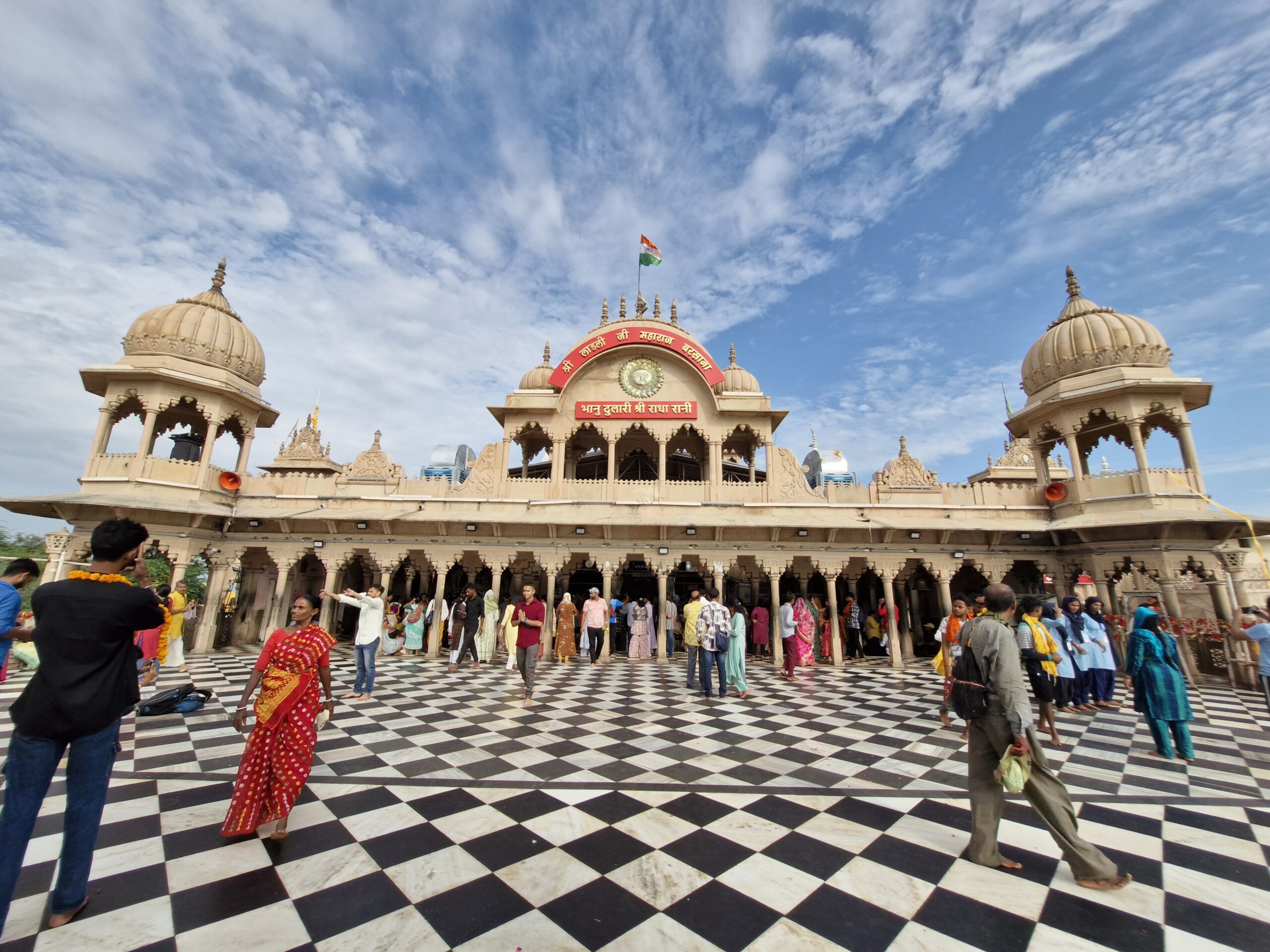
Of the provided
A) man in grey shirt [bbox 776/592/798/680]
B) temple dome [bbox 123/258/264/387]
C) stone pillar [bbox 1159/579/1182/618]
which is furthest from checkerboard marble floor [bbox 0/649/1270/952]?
temple dome [bbox 123/258/264/387]

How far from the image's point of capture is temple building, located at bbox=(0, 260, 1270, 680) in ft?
41.9

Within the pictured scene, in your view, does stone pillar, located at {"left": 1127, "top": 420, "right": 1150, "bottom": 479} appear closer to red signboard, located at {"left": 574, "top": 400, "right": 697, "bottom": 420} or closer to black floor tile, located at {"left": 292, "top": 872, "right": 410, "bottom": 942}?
red signboard, located at {"left": 574, "top": 400, "right": 697, "bottom": 420}

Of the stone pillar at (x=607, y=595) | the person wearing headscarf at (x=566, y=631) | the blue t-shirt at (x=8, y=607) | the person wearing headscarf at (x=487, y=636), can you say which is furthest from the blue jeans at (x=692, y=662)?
the blue t-shirt at (x=8, y=607)

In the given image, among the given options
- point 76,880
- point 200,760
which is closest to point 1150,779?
point 76,880

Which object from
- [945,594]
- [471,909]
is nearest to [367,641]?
[471,909]

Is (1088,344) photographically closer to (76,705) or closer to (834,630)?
(834,630)

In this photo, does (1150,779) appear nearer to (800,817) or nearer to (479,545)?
(800,817)

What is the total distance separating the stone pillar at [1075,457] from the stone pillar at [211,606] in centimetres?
2316

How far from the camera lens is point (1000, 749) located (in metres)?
3.33

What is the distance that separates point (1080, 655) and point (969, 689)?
6.93m

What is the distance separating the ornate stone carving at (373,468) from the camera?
49.1 feet

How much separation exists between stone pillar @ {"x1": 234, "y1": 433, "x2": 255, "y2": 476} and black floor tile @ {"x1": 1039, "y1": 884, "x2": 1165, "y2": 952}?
18142 millimetres

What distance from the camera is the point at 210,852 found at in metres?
3.28

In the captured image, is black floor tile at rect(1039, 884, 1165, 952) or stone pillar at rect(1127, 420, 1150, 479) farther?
stone pillar at rect(1127, 420, 1150, 479)
